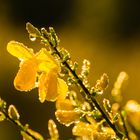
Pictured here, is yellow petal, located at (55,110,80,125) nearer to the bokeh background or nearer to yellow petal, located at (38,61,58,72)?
yellow petal, located at (38,61,58,72)

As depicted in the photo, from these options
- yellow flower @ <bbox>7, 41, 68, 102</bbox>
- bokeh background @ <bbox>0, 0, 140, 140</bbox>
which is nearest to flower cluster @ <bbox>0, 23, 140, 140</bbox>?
yellow flower @ <bbox>7, 41, 68, 102</bbox>

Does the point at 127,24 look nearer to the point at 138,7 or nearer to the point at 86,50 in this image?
the point at 138,7

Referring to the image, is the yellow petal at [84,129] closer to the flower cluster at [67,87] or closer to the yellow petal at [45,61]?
the flower cluster at [67,87]

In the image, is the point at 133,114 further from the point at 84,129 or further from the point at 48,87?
the point at 48,87

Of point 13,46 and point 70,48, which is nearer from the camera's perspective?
point 13,46

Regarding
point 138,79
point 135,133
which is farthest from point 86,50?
point 135,133

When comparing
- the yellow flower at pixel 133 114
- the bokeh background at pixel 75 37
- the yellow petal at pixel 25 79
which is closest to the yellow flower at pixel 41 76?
the yellow petal at pixel 25 79
